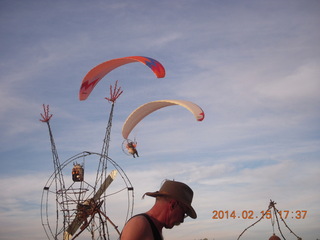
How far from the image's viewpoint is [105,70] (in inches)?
846

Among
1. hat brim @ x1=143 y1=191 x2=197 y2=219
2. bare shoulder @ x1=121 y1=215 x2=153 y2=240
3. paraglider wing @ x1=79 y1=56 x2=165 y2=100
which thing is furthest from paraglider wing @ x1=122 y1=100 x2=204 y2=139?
bare shoulder @ x1=121 y1=215 x2=153 y2=240

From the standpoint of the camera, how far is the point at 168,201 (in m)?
4.11

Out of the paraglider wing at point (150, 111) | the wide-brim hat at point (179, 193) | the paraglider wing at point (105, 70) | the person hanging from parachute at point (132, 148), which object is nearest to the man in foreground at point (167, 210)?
the wide-brim hat at point (179, 193)

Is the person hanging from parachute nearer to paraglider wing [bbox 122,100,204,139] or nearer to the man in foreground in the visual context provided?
paraglider wing [bbox 122,100,204,139]

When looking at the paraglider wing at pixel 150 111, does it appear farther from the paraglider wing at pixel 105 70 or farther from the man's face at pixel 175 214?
the man's face at pixel 175 214

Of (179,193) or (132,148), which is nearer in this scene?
(179,193)

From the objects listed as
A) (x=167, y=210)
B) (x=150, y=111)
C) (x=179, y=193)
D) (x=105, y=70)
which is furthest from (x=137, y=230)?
(x=105, y=70)

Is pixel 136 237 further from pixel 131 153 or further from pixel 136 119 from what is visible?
pixel 131 153

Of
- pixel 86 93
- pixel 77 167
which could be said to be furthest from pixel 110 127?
pixel 86 93

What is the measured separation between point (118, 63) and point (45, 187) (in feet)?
36.4

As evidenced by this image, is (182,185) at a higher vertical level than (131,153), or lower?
lower

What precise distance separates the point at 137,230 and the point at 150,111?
18.0 meters

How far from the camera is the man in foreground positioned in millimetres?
3949

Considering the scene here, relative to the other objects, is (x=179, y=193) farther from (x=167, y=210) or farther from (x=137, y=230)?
(x=137, y=230)
